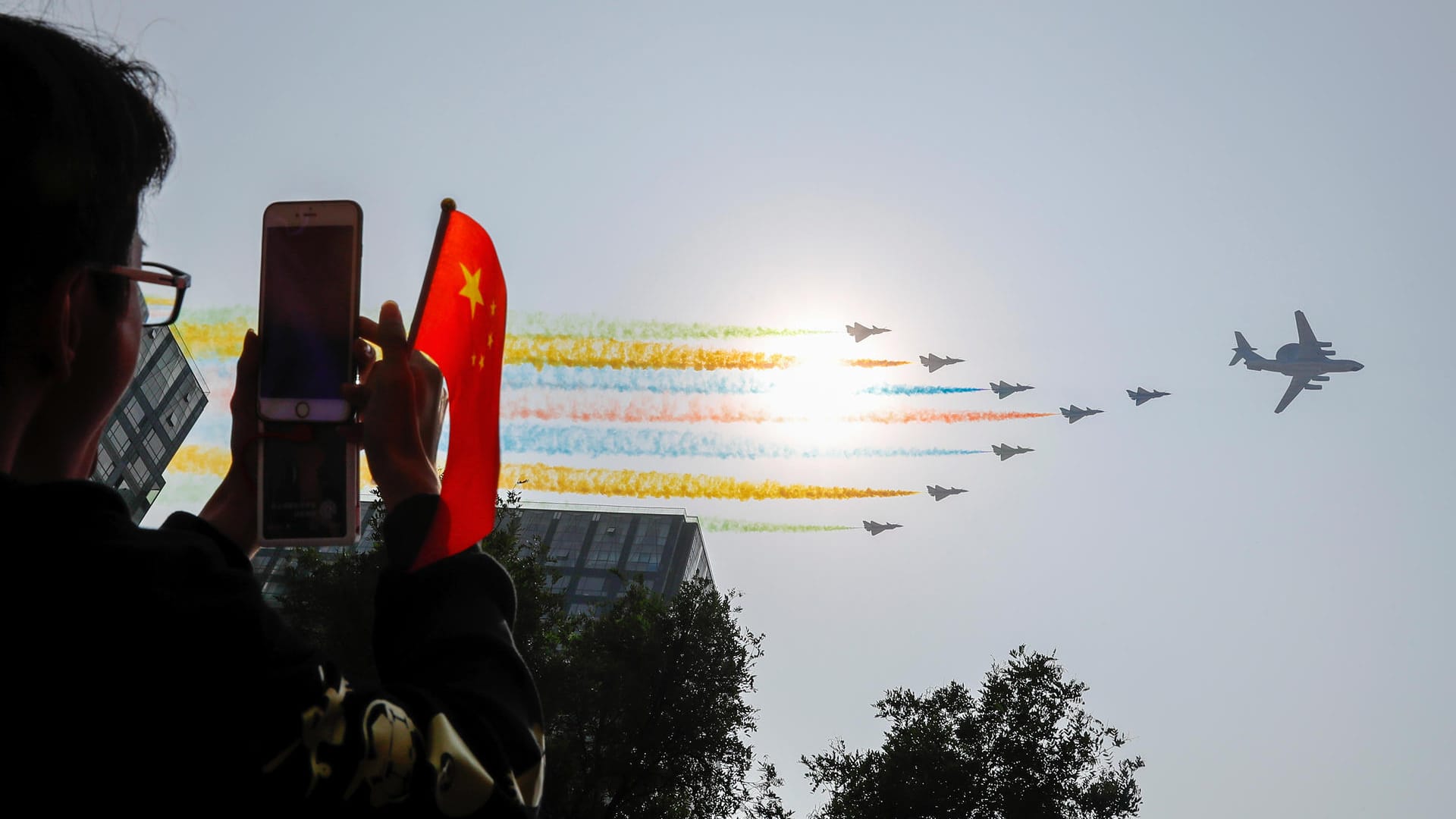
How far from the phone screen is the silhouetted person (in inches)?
41.1

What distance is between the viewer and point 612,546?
10856 cm

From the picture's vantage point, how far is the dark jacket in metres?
1.12

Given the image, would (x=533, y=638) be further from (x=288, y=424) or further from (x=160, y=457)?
(x=160, y=457)

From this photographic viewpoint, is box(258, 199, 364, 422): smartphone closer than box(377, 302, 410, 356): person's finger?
No

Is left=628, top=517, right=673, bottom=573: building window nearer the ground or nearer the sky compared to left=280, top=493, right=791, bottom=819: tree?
nearer the ground

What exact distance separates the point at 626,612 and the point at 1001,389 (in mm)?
37916

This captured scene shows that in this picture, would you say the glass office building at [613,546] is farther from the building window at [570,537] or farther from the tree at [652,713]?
the tree at [652,713]

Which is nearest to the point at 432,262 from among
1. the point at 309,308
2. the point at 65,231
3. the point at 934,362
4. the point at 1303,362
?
the point at 309,308

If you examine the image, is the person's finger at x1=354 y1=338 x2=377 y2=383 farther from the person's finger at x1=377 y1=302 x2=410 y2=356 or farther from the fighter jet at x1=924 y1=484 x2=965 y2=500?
the fighter jet at x1=924 y1=484 x2=965 y2=500

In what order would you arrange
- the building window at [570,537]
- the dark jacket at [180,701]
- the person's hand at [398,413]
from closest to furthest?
the dark jacket at [180,701], the person's hand at [398,413], the building window at [570,537]

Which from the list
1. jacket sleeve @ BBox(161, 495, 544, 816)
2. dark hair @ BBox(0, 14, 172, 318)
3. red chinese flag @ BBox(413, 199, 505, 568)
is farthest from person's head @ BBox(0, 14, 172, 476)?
red chinese flag @ BBox(413, 199, 505, 568)

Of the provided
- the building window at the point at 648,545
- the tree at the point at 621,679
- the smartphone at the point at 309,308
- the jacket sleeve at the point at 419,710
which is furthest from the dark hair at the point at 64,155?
the building window at the point at 648,545

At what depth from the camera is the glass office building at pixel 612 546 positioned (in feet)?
340

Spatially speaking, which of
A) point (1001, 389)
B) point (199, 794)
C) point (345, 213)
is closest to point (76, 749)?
point (199, 794)
